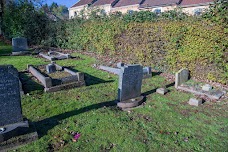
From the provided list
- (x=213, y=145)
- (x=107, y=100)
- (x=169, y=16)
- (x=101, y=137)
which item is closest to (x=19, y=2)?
(x=169, y=16)

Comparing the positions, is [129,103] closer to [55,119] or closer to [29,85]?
[55,119]

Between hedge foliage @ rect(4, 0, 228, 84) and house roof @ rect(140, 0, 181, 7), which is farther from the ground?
house roof @ rect(140, 0, 181, 7)

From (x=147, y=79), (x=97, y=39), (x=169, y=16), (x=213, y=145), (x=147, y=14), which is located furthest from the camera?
(x=97, y=39)

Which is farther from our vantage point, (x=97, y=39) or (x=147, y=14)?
(x=97, y=39)

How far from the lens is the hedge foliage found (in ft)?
24.4

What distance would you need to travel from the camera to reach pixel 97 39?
45.4 ft

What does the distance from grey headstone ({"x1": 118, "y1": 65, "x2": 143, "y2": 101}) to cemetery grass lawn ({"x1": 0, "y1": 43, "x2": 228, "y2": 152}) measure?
49 centimetres

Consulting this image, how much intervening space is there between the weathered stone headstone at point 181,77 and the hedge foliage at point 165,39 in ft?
1.86

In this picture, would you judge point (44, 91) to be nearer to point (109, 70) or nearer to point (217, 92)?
point (109, 70)

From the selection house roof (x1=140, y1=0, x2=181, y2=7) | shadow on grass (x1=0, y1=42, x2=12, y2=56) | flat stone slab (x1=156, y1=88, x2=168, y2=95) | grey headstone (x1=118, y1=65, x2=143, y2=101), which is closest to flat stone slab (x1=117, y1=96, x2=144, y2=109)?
grey headstone (x1=118, y1=65, x2=143, y2=101)

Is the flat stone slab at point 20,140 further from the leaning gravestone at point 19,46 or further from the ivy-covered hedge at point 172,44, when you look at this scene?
the leaning gravestone at point 19,46

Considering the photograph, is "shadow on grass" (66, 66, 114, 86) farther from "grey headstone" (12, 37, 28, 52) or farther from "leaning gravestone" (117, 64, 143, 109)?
"grey headstone" (12, 37, 28, 52)

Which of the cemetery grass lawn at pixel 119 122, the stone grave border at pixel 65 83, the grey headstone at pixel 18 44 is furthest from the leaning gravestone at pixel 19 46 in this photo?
the cemetery grass lawn at pixel 119 122

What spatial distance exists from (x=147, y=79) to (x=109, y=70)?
7.28 ft
